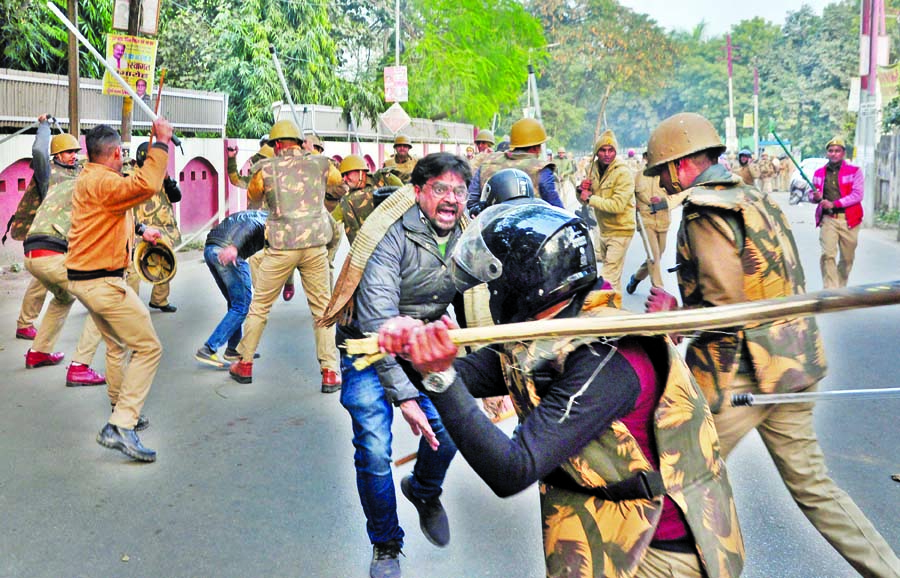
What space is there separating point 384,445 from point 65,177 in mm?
5580

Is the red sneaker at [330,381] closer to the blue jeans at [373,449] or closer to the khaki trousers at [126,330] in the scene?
the khaki trousers at [126,330]

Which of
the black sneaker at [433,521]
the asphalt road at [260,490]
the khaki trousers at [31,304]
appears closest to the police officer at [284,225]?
the asphalt road at [260,490]

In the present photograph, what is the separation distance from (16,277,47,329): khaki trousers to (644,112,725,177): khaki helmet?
23.1ft

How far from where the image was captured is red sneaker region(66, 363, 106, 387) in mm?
7754

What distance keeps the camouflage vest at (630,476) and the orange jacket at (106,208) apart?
12.5 feet

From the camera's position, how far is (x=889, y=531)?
4543 mm

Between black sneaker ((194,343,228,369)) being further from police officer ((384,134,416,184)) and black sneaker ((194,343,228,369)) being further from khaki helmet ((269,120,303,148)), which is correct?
police officer ((384,134,416,184))

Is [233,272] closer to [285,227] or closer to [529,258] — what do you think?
[285,227]

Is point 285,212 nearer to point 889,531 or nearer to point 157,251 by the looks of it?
point 157,251

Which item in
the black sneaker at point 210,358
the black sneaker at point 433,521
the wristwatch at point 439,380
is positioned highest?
the wristwatch at point 439,380

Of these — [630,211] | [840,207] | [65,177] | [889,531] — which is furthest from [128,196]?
[840,207]

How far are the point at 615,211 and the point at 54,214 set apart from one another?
5.57 m

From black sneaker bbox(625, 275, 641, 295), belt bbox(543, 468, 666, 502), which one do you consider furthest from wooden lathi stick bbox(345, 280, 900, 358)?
black sneaker bbox(625, 275, 641, 295)

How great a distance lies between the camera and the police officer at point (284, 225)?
25.6ft
